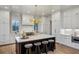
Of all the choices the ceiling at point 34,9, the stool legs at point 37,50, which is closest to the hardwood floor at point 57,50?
the stool legs at point 37,50

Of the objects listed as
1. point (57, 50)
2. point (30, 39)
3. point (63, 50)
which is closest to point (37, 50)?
point (30, 39)

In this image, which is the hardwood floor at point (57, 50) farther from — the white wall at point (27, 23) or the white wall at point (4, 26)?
the white wall at point (27, 23)

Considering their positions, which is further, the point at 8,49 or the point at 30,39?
the point at 30,39

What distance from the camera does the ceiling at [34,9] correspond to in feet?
8.11

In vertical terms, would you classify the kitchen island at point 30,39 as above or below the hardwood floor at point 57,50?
above

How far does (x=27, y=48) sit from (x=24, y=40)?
0.26 metres

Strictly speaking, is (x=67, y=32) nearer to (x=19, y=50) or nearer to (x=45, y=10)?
(x=45, y=10)

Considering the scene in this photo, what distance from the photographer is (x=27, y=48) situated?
9.12 feet

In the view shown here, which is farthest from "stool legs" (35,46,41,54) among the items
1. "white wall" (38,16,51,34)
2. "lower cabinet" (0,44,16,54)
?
"lower cabinet" (0,44,16,54)

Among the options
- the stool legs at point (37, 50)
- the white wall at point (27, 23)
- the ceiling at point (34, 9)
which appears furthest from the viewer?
the stool legs at point (37, 50)

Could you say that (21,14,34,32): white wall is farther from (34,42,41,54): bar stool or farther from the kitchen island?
(34,42,41,54): bar stool

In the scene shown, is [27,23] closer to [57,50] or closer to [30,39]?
[30,39]

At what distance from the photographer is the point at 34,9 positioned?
2.59m
